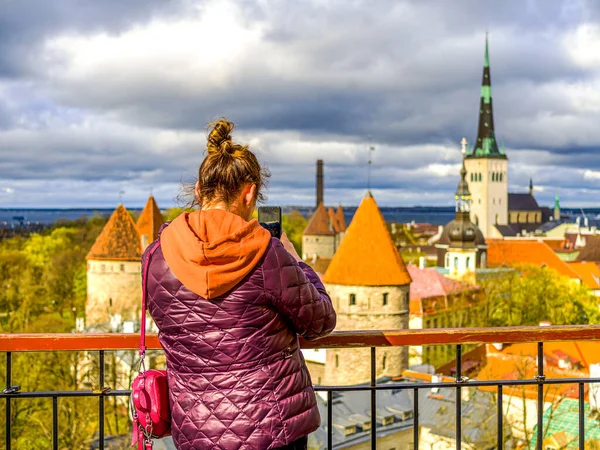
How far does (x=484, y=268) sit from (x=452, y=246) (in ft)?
8.46

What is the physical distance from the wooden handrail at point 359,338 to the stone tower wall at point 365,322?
2075 cm

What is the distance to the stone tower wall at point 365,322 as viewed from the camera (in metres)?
23.7

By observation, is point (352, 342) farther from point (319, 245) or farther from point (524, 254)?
point (524, 254)

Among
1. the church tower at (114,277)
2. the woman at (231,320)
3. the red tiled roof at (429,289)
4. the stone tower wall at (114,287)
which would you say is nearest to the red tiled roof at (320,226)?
the red tiled roof at (429,289)

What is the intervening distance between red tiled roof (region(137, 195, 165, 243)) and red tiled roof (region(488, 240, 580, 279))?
1104 inches

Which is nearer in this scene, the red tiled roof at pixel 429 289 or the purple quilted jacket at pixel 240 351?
the purple quilted jacket at pixel 240 351

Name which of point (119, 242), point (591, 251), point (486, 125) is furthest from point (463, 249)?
point (486, 125)

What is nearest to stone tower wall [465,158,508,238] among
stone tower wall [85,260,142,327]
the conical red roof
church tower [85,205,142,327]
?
church tower [85,205,142,327]

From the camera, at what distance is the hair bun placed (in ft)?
7.23

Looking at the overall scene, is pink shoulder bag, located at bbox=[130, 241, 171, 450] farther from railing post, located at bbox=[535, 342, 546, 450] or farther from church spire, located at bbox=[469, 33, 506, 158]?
church spire, located at bbox=[469, 33, 506, 158]

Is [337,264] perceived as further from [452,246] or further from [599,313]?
[452,246]

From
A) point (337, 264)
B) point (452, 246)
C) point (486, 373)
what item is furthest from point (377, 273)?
point (452, 246)

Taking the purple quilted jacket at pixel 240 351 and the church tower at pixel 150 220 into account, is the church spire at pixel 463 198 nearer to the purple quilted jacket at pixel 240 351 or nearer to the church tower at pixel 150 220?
the church tower at pixel 150 220

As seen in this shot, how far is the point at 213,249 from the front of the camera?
2.05 m
